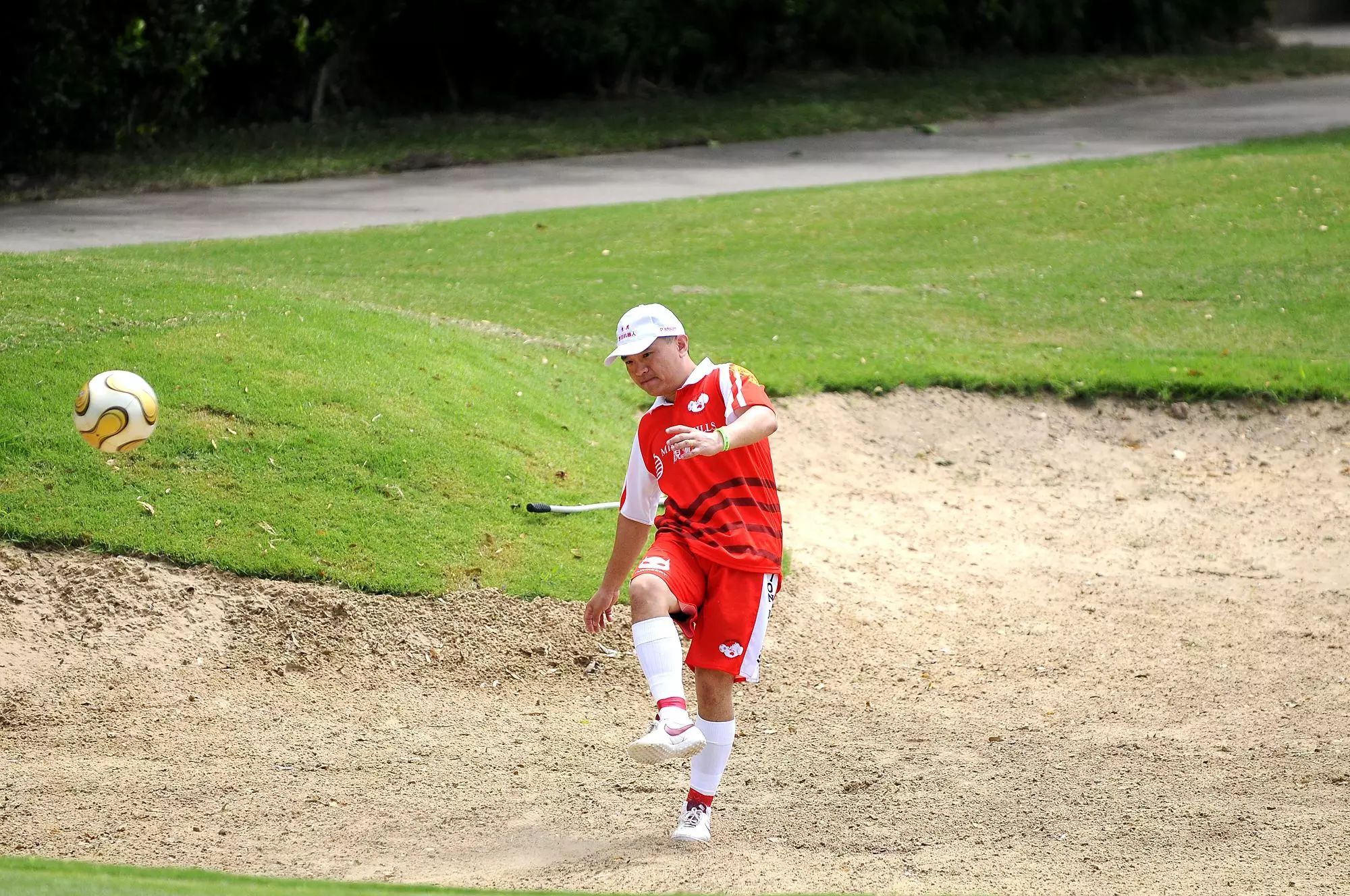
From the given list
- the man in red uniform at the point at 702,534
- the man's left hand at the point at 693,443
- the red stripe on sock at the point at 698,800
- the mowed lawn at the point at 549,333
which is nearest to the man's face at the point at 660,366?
the man in red uniform at the point at 702,534

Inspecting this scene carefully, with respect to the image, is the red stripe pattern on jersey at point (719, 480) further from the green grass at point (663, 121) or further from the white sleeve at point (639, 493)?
the green grass at point (663, 121)

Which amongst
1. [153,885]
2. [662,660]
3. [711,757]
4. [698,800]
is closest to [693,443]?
[662,660]

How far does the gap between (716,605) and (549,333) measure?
7900mm

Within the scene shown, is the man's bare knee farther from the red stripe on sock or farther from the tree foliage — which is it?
the tree foliage

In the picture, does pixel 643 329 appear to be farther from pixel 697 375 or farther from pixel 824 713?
pixel 824 713

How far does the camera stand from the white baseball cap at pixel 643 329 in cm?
606

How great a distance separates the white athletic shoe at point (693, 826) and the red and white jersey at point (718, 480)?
1144 millimetres

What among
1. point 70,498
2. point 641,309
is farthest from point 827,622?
point 70,498

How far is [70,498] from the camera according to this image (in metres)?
9.15

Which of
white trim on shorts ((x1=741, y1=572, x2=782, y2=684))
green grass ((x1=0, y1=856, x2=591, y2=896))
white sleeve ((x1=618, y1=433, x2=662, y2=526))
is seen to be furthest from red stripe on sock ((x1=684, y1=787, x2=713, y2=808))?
white sleeve ((x1=618, y1=433, x2=662, y2=526))

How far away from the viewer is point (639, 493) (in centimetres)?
640

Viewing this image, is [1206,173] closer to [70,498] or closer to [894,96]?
[894,96]

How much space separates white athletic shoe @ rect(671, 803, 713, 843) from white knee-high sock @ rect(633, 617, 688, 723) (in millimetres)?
665

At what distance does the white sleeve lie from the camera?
6.37 metres
